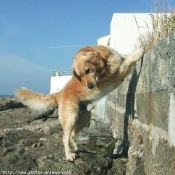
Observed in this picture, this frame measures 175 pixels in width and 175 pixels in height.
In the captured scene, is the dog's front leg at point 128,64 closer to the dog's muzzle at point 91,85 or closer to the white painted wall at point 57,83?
the dog's muzzle at point 91,85

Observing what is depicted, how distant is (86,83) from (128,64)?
77 centimetres

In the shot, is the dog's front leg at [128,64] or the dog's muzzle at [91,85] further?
the dog's muzzle at [91,85]

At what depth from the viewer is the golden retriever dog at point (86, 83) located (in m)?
4.54

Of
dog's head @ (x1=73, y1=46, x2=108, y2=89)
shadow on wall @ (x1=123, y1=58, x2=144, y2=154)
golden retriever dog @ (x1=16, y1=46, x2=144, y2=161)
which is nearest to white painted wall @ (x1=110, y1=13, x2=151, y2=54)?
shadow on wall @ (x1=123, y1=58, x2=144, y2=154)

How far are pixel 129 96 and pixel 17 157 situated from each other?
7.62 ft

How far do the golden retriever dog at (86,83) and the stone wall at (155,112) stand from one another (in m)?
0.36

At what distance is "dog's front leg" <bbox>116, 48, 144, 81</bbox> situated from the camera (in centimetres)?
428

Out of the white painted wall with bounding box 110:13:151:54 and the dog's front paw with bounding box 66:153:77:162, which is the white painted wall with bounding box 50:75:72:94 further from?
the dog's front paw with bounding box 66:153:77:162

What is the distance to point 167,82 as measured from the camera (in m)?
2.76

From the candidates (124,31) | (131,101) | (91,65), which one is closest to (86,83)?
(91,65)

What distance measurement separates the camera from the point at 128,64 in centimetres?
454

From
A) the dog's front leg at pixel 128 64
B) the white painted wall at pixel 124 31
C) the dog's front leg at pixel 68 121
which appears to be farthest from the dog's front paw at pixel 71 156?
the white painted wall at pixel 124 31

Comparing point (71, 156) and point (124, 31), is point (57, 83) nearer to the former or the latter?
point (124, 31)

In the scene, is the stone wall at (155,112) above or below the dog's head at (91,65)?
below
